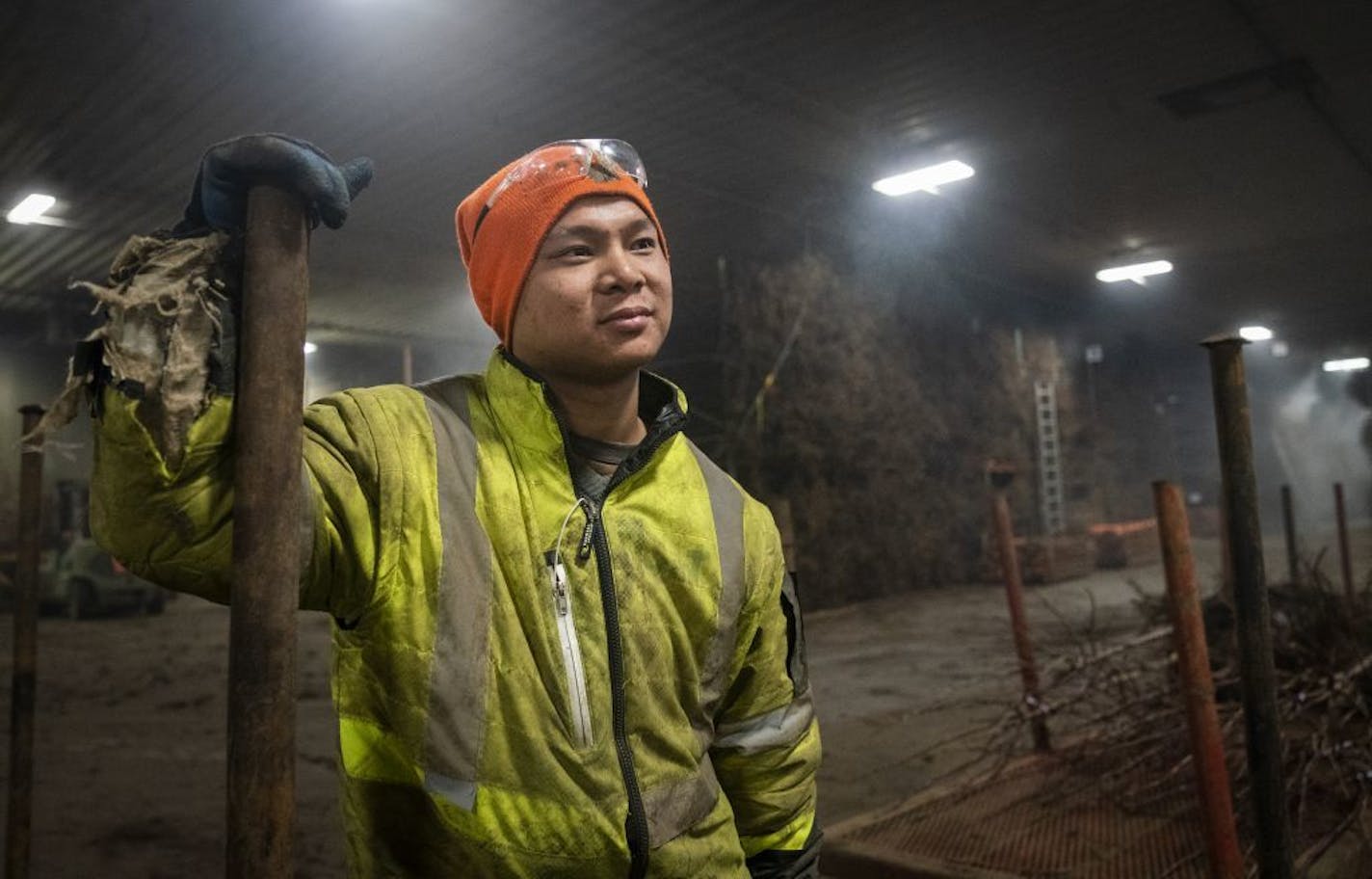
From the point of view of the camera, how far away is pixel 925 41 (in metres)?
5.39

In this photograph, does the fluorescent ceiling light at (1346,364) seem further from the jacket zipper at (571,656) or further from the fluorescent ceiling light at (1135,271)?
the jacket zipper at (571,656)

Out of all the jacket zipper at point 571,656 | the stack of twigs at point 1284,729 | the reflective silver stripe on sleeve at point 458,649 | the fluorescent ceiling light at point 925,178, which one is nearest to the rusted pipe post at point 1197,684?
the stack of twigs at point 1284,729

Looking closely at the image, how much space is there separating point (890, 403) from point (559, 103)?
5.53m

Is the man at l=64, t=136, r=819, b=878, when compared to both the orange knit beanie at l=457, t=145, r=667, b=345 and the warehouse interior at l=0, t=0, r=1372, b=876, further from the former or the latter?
the warehouse interior at l=0, t=0, r=1372, b=876

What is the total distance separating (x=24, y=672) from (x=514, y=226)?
2327mm

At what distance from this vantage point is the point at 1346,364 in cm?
2141

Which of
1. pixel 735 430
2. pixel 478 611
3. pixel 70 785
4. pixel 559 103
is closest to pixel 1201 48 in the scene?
pixel 559 103

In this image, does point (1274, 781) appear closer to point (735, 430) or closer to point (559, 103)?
point (559, 103)

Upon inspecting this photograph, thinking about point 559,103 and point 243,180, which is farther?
point 559,103

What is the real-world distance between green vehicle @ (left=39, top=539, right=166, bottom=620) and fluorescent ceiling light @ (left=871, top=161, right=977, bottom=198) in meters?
8.86

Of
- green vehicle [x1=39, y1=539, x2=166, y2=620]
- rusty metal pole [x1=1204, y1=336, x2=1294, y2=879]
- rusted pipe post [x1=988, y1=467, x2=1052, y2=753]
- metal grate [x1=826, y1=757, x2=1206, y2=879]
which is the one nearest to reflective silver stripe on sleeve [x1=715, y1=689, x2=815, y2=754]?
rusty metal pole [x1=1204, y1=336, x2=1294, y2=879]

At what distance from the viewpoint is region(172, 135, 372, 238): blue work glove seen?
3.00 ft

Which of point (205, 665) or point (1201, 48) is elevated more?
point (1201, 48)

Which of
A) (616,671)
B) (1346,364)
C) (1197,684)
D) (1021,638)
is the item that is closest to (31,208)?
(1021,638)
